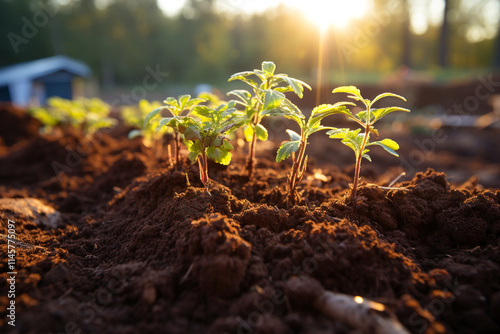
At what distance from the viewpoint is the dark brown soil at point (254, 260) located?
1.54 meters

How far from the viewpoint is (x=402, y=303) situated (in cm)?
152

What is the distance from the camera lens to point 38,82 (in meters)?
19.6

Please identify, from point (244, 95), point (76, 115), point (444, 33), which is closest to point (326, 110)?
point (244, 95)

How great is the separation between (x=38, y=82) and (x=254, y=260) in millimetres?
22741

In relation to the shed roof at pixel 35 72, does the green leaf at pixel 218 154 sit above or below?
below

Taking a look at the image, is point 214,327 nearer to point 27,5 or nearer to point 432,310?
point 432,310

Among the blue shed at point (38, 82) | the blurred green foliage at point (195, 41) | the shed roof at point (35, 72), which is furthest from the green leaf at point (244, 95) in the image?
the blurred green foliage at point (195, 41)

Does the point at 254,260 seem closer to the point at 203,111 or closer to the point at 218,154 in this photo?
the point at 218,154

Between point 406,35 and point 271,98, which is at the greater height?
point 406,35

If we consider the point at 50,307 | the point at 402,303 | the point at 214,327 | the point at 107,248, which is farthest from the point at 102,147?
the point at 402,303

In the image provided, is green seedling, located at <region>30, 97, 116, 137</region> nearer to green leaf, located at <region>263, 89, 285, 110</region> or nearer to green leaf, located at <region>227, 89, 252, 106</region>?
green leaf, located at <region>227, 89, 252, 106</region>

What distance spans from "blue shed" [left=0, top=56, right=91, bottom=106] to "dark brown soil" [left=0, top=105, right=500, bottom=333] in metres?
19.2

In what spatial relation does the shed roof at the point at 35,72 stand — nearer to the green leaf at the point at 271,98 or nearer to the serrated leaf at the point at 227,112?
the serrated leaf at the point at 227,112

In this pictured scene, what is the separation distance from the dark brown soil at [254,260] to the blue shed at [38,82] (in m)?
19.2
